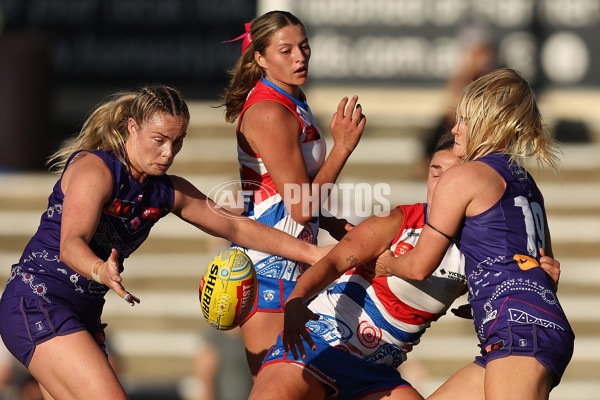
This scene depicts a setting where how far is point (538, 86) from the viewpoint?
10.4 m

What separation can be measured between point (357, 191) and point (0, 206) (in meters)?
3.66

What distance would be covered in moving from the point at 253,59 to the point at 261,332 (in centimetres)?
138

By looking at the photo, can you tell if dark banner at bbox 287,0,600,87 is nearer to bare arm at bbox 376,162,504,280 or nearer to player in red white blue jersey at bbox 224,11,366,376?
player in red white blue jersey at bbox 224,11,366,376

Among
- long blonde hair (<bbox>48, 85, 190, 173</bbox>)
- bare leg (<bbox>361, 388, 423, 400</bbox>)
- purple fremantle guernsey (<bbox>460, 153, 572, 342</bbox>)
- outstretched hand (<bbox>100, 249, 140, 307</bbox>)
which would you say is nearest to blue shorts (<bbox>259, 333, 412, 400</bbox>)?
bare leg (<bbox>361, 388, 423, 400</bbox>)

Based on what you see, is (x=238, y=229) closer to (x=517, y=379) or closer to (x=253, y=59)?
(x=253, y=59)

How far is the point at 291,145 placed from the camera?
4703mm

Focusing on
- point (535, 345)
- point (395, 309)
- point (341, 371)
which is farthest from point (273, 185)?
point (535, 345)

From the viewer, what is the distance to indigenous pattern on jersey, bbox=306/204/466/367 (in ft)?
14.4

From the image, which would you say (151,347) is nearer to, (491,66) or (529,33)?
(491,66)

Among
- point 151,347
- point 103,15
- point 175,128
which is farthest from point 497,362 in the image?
point 103,15

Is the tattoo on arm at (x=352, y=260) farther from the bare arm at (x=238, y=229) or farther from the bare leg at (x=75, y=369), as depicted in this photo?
the bare leg at (x=75, y=369)

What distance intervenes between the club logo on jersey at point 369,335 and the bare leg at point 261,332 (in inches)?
18.2

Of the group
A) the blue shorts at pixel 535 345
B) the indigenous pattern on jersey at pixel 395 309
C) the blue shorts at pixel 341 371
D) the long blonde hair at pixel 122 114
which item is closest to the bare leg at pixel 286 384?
the blue shorts at pixel 341 371

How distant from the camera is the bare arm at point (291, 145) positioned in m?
4.70
